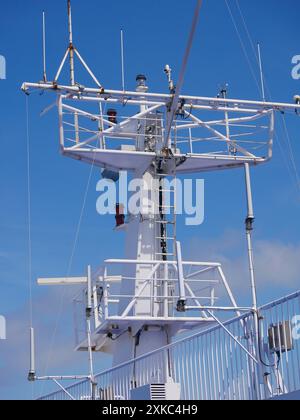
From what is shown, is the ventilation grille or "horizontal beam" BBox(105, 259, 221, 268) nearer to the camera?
the ventilation grille

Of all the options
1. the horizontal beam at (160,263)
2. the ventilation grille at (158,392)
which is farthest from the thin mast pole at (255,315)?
the horizontal beam at (160,263)

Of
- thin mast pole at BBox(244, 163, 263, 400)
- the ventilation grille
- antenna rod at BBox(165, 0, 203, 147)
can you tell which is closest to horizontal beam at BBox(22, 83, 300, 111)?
antenna rod at BBox(165, 0, 203, 147)

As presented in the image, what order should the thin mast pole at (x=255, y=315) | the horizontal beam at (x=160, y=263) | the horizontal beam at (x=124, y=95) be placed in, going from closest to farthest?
1. the thin mast pole at (x=255, y=315)
2. the horizontal beam at (x=160, y=263)
3. the horizontal beam at (x=124, y=95)

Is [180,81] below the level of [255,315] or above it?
above

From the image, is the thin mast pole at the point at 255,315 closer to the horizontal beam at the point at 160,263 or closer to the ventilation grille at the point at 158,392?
the ventilation grille at the point at 158,392

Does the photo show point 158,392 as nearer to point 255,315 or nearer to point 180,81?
point 255,315

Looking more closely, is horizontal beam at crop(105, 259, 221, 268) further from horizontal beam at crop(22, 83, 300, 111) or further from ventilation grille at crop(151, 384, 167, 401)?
ventilation grille at crop(151, 384, 167, 401)

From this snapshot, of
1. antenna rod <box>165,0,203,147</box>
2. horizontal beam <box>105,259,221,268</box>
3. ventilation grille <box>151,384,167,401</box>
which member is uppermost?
antenna rod <box>165,0,203,147</box>

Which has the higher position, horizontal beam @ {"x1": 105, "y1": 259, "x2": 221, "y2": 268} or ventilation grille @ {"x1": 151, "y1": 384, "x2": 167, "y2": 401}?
horizontal beam @ {"x1": 105, "y1": 259, "x2": 221, "y2": 268}

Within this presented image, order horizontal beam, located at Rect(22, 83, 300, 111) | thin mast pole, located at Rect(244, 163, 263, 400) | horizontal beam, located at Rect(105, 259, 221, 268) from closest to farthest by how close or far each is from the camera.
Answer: thin mast pole, located at Rect(244, 163, 263, 400), horizontal beam, located at Rect(105, 259, 221, 268), horizontal beam, located at Rect(22, 83, 300, 111)

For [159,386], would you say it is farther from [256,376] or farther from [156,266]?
[156,266]

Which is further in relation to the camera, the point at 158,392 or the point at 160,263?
the point at 160,263

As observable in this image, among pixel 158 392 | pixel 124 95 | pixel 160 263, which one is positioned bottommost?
pixel 158 392

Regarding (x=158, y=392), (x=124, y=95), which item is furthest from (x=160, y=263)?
(x=158, y=392)
